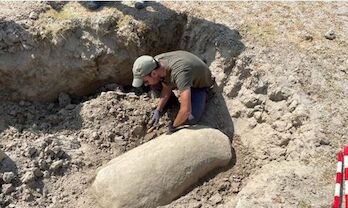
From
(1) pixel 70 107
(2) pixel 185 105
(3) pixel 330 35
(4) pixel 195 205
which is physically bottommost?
(4) pixel 195 205

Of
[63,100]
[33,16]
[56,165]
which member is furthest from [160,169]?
[33,16]

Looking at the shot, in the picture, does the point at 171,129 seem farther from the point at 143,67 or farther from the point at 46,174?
the point at 46,174

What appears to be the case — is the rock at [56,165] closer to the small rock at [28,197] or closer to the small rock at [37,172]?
the small rock at [37,172]

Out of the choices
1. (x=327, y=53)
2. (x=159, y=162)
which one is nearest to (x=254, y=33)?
(x=327, y=53)

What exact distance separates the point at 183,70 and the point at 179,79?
128 mm

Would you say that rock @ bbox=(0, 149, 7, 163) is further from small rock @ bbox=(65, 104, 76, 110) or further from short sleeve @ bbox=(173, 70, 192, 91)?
short sleeve @ bbox=(173, 70, 192, 91)

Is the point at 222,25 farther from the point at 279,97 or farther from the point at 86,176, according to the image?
the point at 86,176

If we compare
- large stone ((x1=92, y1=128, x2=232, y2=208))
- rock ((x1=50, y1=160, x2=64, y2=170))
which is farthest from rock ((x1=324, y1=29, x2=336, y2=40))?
rock ((x1=50, y1=160, x2=64, y2=170))

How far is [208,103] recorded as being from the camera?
21.4ft

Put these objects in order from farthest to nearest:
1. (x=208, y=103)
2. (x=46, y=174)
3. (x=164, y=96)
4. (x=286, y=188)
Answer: (x=208, y=103) → (x=164, y=96) → (x=46, y=174) → (x=286, y=188)

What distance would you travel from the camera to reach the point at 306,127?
5465 millimetres

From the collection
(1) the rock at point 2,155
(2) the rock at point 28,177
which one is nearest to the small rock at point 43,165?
(2) the rock at point 28,177

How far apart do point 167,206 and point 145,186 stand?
333 millimetres

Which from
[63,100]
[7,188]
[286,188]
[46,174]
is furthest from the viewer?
[63,100]
